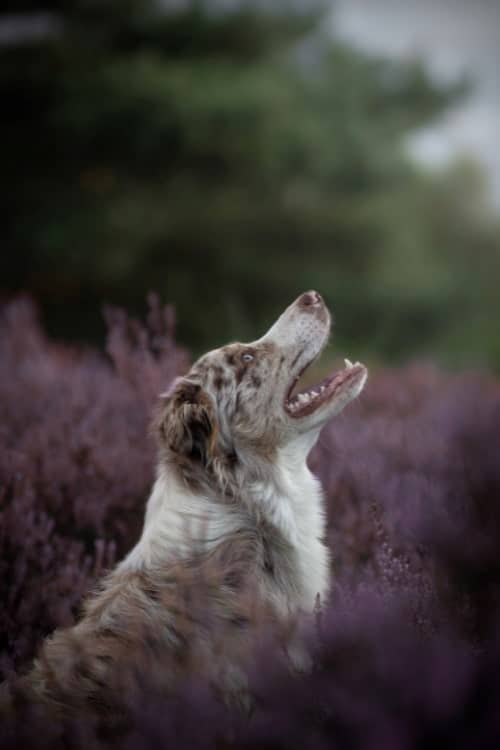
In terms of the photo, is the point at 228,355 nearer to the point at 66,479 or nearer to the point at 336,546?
the point at 336,546

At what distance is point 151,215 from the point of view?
1598 cm

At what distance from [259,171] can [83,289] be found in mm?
4449

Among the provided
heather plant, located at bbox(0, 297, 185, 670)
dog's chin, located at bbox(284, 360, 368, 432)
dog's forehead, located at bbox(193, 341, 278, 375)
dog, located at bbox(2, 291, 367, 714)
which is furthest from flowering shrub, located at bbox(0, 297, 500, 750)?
dog's forehead, located at bbox(193, 341, 278, 375)

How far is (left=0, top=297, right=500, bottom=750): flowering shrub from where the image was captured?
163cm

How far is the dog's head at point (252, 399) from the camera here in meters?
3.16

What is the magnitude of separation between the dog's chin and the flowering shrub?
0.52 metres

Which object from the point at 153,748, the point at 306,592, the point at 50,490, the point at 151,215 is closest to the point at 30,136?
the point at 151,215

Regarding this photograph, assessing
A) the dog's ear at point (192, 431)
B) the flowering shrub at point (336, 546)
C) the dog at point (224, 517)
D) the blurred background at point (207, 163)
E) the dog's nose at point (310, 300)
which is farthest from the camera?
the blurred background at point (207, 163)

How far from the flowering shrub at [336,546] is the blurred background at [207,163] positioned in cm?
839

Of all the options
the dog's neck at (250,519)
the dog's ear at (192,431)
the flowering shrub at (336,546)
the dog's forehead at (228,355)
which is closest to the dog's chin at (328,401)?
the dog's neck at (250,519)

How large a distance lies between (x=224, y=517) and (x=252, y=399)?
590 mm

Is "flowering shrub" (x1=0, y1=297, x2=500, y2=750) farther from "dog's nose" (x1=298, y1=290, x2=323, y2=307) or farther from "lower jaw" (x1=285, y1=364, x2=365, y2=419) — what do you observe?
"dog's nose" (x1=298, y1=290, x2=323, y2=307)

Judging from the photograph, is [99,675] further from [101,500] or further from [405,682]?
[101,500]

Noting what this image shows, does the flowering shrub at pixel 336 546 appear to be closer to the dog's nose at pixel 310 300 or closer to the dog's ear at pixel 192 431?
the dog's ear at pixel 192 431
